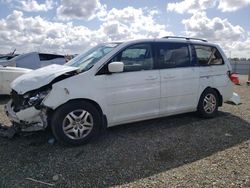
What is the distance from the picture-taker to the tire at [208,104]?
260 inches

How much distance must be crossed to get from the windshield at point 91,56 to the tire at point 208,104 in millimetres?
2352

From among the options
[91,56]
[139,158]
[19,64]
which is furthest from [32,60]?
[139,158]

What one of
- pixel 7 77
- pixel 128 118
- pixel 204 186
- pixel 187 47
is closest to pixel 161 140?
pixel 128 118

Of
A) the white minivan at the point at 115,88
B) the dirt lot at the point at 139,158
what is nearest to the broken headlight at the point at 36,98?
the white minivan at the point at 115,88

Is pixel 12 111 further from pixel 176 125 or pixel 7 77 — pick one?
pixel 7 77

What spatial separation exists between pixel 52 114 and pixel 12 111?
0.81 m

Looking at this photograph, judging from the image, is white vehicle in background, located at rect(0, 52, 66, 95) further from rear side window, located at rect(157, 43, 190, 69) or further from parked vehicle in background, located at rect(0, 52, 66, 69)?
rear side window, located at rect(157, 43, 190, 69)

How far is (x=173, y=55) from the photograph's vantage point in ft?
19.9

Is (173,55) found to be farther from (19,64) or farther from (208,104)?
(19,64)

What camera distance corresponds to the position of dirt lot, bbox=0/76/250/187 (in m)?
3.77

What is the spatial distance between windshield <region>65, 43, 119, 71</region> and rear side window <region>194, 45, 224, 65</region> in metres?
2.00

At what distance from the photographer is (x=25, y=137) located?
5.39m

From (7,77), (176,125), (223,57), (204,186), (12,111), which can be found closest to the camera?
(204,186)

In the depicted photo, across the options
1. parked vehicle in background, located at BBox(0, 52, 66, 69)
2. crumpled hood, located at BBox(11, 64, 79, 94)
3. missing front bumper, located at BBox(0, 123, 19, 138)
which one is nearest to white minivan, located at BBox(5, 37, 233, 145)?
crumpled hood, located at BBox(11, 64, 79, 94)
